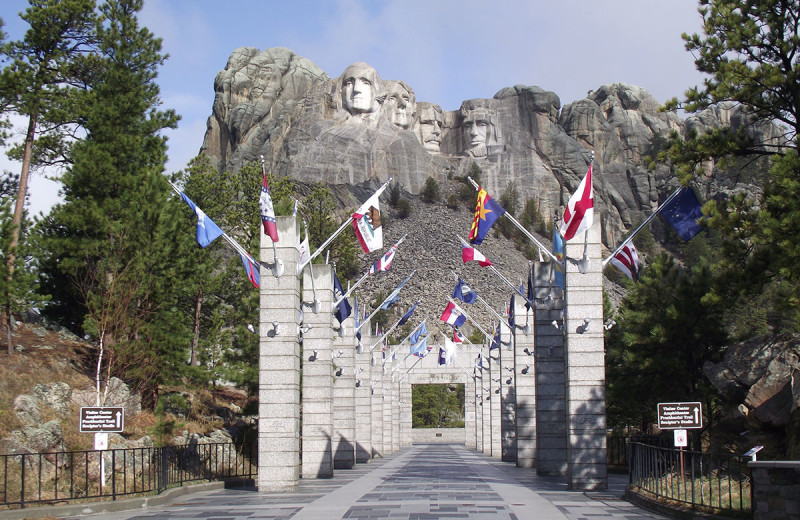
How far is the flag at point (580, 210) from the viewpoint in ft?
70.0

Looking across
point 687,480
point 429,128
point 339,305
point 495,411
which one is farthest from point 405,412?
point 429,128

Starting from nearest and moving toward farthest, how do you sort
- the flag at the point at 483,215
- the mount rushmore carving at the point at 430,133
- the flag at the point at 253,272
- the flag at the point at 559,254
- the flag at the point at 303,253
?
the flag at the point at 253,272 → the flag at the point at 303,253 → the flag at the point at 559,254 → the flag at the point at 483,215 → the mount rushmore carving at the point at 430,133

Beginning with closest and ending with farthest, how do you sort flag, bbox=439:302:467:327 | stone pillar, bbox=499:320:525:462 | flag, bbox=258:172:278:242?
1. flag, bbox=258:172:278:242
2. flag, bbox=439:302:467:327
3. stone pillar, bbox=499:320:525:462

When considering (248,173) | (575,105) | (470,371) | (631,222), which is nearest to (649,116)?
(575,105)

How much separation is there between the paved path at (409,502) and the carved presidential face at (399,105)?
132199 mm

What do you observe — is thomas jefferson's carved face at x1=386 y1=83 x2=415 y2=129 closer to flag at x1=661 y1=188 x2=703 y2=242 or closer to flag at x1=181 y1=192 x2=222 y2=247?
flag at x1=181 y1=192 x2=222 y2=247

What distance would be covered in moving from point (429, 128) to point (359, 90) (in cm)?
2039

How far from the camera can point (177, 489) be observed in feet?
66.4

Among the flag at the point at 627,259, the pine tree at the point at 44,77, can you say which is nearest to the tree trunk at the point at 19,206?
the pine tree at the point at 44,77

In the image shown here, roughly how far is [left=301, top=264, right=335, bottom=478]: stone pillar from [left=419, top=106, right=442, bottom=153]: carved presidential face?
448 feet

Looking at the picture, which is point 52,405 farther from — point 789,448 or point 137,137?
point 789,448

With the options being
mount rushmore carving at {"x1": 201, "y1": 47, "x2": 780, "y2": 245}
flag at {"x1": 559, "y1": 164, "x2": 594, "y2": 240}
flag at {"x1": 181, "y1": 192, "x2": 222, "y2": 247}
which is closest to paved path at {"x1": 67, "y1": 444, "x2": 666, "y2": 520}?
flag at {"x1": 181, "y1": 192, "x2": 222, "y2": 247}

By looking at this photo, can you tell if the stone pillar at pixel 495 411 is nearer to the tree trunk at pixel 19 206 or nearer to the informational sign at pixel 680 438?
the tree trunk at pixel 19 206

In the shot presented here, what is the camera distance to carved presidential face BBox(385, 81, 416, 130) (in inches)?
6068
